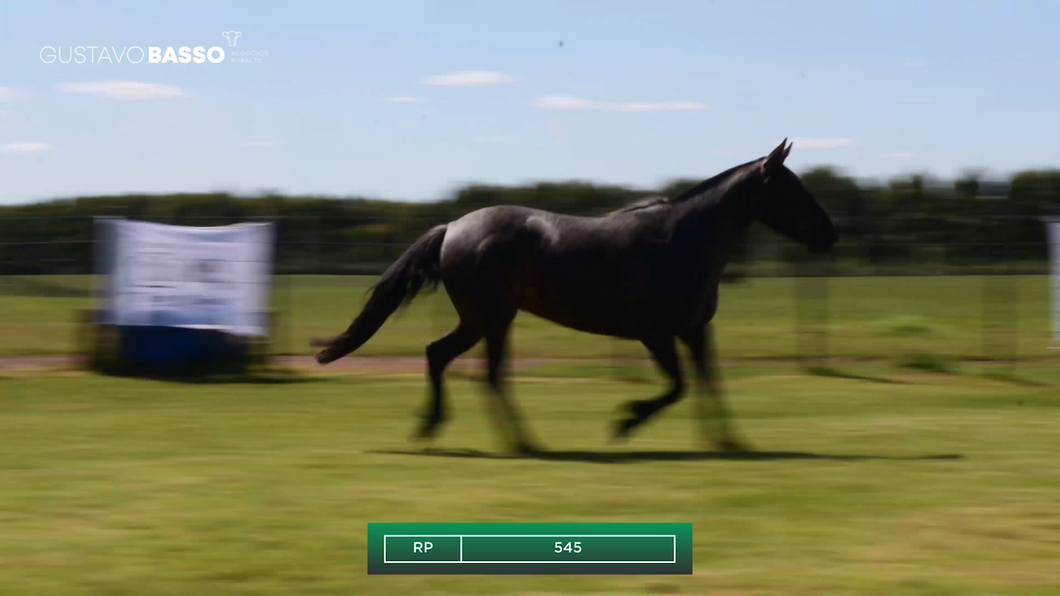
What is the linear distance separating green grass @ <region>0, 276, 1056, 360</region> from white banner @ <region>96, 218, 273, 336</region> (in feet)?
10.5

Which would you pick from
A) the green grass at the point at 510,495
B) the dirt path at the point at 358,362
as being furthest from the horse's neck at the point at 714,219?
the dirt path at the point at 358,362

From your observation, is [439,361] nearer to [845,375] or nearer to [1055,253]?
[845,375]

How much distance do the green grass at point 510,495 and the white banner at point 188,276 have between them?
3.86 metres

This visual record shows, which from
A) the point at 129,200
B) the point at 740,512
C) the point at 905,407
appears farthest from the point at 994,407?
the point at 129,200

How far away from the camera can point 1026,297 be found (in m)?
35.6

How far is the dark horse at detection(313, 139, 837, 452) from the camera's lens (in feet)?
32.7

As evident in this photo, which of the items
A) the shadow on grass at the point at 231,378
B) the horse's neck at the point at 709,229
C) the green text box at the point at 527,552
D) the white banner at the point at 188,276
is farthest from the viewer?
the white banner at the point at 188,276

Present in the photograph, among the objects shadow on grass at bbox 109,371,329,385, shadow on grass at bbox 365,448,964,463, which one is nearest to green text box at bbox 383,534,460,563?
shadow on grass at bbox 365,448,964,463

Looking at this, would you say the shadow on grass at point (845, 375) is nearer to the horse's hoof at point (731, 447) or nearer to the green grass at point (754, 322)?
the green grass at point (754, 322)

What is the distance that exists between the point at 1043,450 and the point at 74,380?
1138 centimetres

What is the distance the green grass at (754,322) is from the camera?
74.7 ft

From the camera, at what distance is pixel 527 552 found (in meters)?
6.12

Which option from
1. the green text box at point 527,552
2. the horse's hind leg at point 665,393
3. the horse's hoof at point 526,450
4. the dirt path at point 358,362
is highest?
the horse's hind leg at point 665,393

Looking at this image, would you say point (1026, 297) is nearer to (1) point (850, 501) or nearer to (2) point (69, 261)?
(2) point (69, 261)
